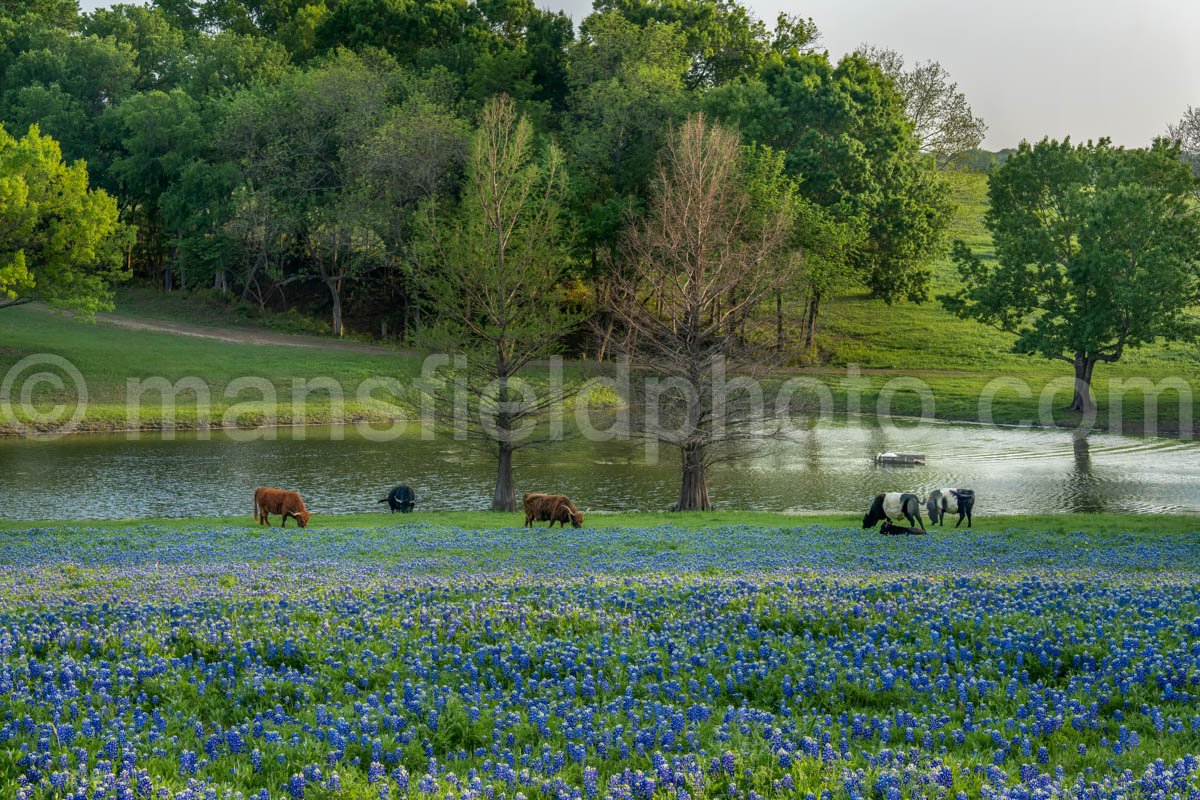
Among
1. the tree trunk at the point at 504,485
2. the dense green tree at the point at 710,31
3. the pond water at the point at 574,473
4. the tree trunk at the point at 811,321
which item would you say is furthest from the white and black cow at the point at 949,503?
the dense green tree at the point at 710,31

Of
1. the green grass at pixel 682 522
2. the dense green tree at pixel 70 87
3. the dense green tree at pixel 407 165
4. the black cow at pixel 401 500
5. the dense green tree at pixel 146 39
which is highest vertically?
the dense green tree at pixel 146 39

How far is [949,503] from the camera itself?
28.1 metres

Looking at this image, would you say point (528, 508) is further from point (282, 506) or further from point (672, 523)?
point (282, 506)

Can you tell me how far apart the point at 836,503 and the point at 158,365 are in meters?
45.5

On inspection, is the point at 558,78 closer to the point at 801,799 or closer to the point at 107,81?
the point at 107,81

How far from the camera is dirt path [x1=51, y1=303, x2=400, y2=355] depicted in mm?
75688

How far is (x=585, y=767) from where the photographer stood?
263 inches

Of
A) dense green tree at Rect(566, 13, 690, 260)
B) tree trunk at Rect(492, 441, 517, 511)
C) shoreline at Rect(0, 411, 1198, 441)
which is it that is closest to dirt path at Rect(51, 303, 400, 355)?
shoreline at Rect(0, 411, 1198, 441)

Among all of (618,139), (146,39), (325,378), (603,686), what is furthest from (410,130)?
(603,686)

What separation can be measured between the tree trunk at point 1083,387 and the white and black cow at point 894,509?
136 feet

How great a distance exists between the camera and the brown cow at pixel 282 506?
27.6 m

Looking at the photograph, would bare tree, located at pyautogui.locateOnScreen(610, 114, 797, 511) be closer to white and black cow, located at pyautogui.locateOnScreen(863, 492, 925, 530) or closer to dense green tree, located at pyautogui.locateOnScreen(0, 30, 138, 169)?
white and black cow, located at pyautogui.locateOnScreen(863, 492, 925, 530)

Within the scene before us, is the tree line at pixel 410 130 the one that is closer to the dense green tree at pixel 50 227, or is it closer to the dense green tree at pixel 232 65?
the dense green tree at pixel 232 65
